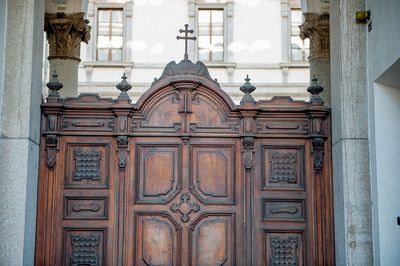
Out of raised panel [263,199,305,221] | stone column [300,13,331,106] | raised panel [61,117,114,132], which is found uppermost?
stone column [300,13,331,106]

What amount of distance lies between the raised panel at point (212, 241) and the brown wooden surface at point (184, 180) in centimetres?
1

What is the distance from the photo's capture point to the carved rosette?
984 cm

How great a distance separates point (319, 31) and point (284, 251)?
5.49 meters

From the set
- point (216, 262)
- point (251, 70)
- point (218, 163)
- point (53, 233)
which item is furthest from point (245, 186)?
point (251, 70)

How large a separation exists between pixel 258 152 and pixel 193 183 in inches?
40.3

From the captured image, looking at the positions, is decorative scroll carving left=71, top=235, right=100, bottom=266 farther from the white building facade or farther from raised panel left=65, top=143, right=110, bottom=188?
the white building facade

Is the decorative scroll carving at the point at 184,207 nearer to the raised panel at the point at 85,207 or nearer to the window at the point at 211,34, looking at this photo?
the raised panel at the point at 85,207

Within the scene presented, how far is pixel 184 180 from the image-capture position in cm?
984

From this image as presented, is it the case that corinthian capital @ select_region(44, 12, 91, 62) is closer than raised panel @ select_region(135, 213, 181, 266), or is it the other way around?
raised panel @ select_region(135, 213, 181, 266)

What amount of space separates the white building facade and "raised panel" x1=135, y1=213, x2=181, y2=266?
16845 millimetres

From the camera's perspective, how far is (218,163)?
9.92m

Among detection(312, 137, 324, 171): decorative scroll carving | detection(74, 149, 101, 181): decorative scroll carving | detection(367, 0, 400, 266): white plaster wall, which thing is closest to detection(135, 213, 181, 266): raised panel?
detection(74, 149, 101, 181): decorative scroll carving

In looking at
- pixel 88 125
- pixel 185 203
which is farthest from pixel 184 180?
pixel 88 125

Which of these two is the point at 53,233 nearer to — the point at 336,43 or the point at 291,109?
the point at 291,109
